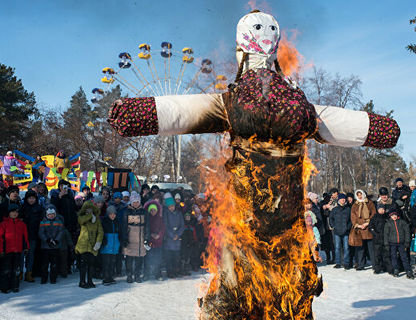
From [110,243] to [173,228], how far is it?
143 centimetres

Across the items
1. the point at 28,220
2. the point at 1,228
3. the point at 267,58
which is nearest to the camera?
the point at 267,58

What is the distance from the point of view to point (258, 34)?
2664mm

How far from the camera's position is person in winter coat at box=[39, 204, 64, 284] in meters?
7.77

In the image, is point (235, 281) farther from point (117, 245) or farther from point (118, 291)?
point (117, 245)

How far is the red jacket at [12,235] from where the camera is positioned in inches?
274

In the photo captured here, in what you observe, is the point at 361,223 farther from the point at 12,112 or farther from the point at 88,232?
the point at 12,112

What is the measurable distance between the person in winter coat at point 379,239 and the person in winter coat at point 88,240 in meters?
5.94

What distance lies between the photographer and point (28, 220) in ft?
25.9

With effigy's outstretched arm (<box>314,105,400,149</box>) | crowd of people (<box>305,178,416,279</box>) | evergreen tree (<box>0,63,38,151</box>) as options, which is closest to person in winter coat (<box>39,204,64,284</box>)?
crowd of people (<box>305,178,416,279</box>)

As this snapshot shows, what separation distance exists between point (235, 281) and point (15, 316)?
4621mm

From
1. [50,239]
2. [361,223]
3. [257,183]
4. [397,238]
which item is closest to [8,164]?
[50,239]

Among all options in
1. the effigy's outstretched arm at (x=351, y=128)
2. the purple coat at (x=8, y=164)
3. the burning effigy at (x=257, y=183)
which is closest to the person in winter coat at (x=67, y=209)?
the purple coat at (x=8, y=164)

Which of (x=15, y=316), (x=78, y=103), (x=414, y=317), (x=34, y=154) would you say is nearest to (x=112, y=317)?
(x=15, y=316)

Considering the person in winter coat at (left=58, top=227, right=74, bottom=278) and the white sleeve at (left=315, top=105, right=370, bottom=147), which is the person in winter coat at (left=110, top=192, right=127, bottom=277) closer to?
the person in winter coat at (left=58, top=227, right=74, bottom=278)
